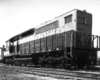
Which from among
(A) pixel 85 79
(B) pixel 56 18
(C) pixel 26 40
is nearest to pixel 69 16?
(B) pixel 56 18

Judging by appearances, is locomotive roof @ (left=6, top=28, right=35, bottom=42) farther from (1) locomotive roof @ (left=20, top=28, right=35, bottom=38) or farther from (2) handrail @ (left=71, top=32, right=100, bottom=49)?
(2) handrail @ (left=71, top=32, right=100, bottom=49)

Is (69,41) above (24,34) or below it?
below

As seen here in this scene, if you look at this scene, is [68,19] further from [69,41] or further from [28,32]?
[28,32]

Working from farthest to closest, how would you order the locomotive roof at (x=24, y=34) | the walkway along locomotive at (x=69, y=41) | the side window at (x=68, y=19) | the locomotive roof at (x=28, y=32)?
the locomotive roof at (x=24, y=34) < the locomotive roof at (x=28, y=32) < the side window at (x=68, y=19) < the walkway along locomotive at (x=69, y=41)

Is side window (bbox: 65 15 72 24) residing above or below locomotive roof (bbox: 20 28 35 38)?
above

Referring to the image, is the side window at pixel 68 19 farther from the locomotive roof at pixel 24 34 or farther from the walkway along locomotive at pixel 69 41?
the locomotive roof at pixel 24 34

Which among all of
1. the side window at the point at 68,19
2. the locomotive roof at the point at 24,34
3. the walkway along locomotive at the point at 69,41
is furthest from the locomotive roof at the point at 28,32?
the side window at the point at 68,19

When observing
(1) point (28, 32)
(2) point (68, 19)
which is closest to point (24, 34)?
(1) point (28, 32)

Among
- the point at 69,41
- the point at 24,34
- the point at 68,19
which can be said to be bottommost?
the point at 69,41

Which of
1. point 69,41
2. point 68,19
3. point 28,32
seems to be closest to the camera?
point 69,41

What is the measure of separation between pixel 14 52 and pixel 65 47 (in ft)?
37.7

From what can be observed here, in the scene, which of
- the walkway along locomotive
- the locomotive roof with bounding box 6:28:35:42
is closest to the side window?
the walkway along locomotive

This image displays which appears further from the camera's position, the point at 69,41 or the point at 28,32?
the point at 28,32

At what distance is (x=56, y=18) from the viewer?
12.4 metres
